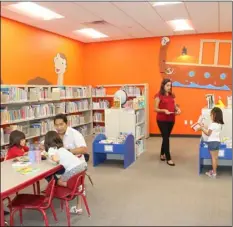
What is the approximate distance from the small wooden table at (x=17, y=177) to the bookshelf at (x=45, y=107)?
72cm

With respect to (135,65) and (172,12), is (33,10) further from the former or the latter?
(135,65)

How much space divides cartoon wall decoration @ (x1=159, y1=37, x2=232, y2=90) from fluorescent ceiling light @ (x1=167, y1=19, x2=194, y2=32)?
617 mm

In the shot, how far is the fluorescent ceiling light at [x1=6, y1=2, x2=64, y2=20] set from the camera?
384cm

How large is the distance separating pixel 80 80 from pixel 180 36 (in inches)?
92.6

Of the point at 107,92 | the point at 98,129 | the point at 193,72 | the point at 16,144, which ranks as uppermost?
the point at 193,72

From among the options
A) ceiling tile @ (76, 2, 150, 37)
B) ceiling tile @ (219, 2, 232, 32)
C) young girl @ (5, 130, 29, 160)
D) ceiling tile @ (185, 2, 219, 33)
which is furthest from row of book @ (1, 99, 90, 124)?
ceiling tile @ (219, 2, 232, 32)

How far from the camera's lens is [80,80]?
22.2 ft

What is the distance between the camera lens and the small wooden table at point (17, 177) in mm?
1604

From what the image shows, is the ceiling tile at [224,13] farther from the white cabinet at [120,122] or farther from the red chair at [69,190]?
the red chair at [69,190]

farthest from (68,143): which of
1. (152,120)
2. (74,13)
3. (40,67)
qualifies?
(152,120)

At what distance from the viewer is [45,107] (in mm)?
4457

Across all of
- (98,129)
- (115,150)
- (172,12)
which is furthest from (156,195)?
(98,129)

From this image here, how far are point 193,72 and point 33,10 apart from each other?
11.5 ft

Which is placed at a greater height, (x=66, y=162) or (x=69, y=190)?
(x=66, y=162)
